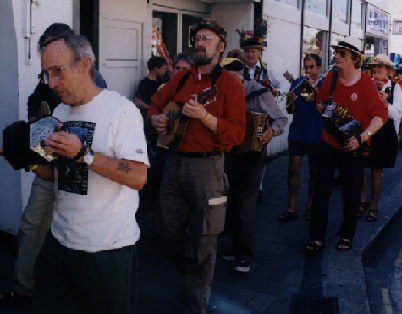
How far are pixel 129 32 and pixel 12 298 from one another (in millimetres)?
4120

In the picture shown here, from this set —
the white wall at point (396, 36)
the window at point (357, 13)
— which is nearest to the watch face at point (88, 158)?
the window at point (357, 13)

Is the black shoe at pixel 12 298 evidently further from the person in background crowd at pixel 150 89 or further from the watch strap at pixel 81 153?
the person in background crowd at pixel 150 89

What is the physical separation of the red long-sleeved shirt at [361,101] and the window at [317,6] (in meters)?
7.17

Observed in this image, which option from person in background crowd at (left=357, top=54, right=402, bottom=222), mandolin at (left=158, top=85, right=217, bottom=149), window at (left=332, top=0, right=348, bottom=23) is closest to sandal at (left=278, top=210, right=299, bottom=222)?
person in background crowd at (left=357, top=54, right=402, bottom=222)

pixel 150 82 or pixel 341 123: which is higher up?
pixel 150 82

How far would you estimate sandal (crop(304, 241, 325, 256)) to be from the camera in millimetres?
5195

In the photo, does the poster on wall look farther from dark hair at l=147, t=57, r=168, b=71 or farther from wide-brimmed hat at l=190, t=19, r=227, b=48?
wide-brimmed hat at l=190, t=19, r=227, b=48

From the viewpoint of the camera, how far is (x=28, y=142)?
227 centimetres

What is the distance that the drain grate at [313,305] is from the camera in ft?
13.6

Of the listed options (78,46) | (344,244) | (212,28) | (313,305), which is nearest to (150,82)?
(344,244)

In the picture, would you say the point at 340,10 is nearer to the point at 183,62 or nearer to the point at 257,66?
the point at 257,66

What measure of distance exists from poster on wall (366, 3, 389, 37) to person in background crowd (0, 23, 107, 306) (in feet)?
47.0

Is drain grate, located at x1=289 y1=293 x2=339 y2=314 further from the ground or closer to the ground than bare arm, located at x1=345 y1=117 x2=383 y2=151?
closer to the ground

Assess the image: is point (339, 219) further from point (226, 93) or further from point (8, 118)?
point (8, 118)
